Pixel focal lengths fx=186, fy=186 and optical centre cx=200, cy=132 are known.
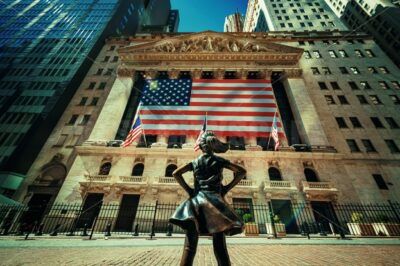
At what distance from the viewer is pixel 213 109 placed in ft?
59.5

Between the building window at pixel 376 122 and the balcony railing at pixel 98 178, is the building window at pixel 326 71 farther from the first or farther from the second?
the balcony railing at pixel 98 178

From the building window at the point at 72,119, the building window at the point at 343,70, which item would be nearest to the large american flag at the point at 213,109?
the building window at the point at 72,119

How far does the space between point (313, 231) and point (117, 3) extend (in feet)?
188

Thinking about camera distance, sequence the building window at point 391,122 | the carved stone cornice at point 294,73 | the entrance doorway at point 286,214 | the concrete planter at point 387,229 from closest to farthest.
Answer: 1. the concrete planter at point 387,229
2. the entrance doorway at point 286,214
3. the building window at point 391,122
4. the carved stone cornice at point 294,73

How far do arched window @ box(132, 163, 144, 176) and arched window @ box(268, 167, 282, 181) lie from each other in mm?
13706

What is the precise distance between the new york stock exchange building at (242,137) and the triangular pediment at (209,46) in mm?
239

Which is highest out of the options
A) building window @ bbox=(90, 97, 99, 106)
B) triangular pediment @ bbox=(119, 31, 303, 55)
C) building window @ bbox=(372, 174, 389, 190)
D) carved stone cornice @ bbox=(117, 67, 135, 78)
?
triangular pediment @ bbox=(119, 31, 303, 55)

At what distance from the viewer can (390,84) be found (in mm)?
27969

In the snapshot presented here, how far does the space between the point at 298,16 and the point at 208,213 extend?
70004 mm

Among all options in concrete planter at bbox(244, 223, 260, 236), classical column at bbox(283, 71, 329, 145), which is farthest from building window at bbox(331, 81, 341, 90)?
concrete planter at bbox(244, 223, 260, 236)

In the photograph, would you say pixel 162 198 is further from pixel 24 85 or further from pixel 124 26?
pixel 124 26

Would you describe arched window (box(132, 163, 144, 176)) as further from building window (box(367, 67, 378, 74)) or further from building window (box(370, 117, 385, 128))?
building window (box(367, 67, 378, 74))

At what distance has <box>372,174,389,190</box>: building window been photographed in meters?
19.1

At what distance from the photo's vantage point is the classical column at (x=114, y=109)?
75.0 ft
